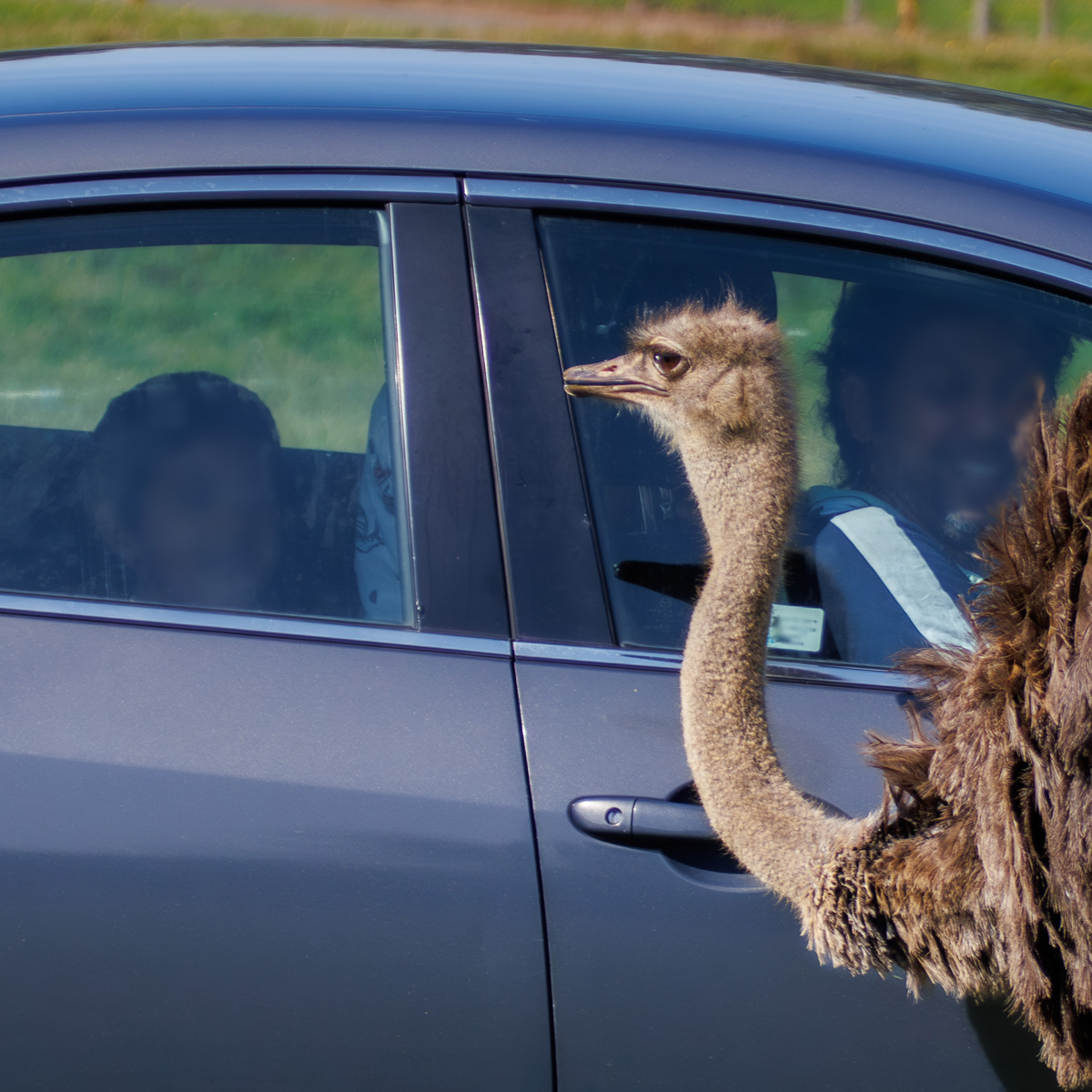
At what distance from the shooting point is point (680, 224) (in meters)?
1.85

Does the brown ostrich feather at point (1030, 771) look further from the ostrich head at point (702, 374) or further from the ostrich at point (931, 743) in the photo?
the ostrich head at point (702, 374)

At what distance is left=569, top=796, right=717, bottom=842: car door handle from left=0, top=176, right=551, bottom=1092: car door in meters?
0.08

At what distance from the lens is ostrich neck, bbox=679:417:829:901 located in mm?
1685

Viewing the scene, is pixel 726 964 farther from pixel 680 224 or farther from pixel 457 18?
pixel 457 18

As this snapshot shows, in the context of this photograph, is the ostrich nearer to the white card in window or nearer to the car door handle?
the car door handle

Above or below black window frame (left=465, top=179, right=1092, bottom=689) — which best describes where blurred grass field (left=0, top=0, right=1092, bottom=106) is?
above

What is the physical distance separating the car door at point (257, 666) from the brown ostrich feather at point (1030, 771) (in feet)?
1.75

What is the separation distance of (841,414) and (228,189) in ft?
3.09

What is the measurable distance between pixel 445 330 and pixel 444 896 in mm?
768

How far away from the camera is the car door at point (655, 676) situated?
1690 millimetres

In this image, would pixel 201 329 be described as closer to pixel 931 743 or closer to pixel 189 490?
pixel 189 490

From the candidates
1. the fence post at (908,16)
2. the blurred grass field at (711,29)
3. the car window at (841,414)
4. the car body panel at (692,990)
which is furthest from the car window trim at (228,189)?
the fence post at (908,16)

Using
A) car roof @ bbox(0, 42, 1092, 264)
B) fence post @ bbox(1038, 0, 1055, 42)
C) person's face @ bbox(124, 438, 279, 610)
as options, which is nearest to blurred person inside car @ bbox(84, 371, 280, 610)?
person's face @ bbox(124, 438, 279, 610)

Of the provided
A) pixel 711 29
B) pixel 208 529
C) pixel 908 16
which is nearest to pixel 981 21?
pixel 908 16
